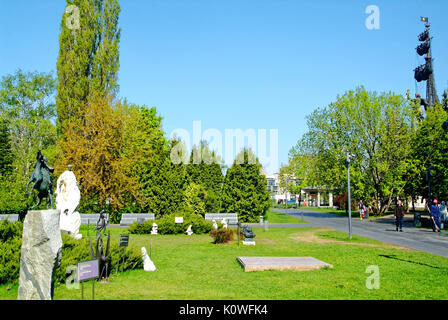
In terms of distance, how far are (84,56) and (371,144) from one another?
31.1 meters

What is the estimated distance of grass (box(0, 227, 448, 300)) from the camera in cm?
865

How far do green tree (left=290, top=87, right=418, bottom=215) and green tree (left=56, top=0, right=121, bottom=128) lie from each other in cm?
2524

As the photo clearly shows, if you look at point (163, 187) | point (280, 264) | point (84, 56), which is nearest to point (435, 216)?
point (280, 264)

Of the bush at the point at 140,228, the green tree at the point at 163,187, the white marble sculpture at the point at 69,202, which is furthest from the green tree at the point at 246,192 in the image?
the white marble sculpture at the point at 69,202

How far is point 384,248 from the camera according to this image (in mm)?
17000

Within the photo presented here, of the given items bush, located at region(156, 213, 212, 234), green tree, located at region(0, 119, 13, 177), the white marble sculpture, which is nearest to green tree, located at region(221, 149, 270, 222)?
bush, located at region(156, 213, 212, 234)

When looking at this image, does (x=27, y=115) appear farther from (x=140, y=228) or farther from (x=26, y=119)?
(x=140, y=228)

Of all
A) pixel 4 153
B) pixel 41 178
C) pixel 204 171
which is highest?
pixel 4 153

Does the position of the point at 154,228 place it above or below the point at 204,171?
below

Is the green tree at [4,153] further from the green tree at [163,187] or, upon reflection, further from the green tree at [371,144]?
the green tree at [371,144]

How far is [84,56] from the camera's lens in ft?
108

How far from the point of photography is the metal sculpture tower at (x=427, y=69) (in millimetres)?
60406

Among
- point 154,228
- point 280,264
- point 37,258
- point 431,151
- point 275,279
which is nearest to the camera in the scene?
point 37,258
